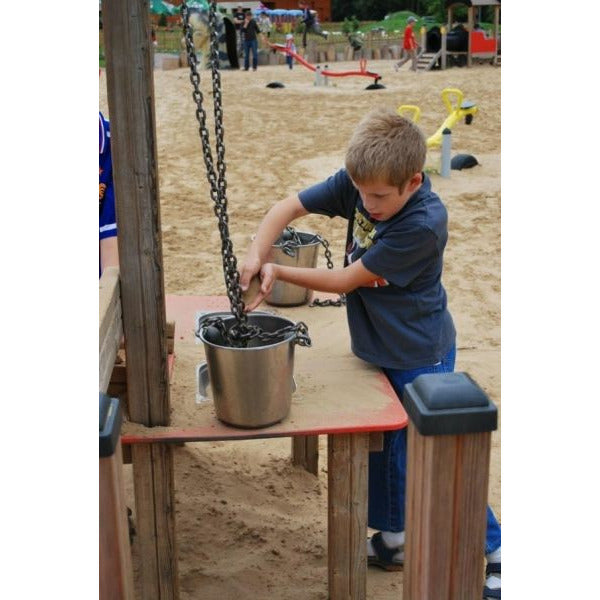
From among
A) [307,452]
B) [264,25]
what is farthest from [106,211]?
[264,25]

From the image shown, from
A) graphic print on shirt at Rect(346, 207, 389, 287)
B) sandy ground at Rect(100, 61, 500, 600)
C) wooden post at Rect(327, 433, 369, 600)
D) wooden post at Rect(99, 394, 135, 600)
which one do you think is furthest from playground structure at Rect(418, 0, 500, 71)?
wooden post at Rect(99, 394, 135, 600)

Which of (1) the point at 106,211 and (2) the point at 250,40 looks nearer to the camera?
(1) the point at 106,211

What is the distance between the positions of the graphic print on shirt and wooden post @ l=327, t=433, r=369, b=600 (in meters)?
0.46

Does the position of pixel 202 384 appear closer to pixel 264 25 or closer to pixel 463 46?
pixel 463 46

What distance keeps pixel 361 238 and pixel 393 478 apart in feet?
2.35

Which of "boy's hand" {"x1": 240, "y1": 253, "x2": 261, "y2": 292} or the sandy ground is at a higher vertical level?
"boy's hand" {"x1": 240, "y1": 253, "x2": 261, "y2": 292}

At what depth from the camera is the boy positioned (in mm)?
2252

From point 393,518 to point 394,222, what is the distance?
36.2 inches

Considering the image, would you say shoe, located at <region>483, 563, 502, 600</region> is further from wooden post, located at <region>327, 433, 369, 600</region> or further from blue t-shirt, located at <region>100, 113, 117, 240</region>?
blue t-shirt, located at <region>100, 113, 117, 240</region>

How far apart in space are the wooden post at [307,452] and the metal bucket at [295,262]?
1.83ft

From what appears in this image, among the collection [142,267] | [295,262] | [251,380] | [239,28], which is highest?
[239,28]

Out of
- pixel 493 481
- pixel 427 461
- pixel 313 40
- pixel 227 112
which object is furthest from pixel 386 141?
pixel 313 40

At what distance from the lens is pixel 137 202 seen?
2.07 meters

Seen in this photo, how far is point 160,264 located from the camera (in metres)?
2.15
